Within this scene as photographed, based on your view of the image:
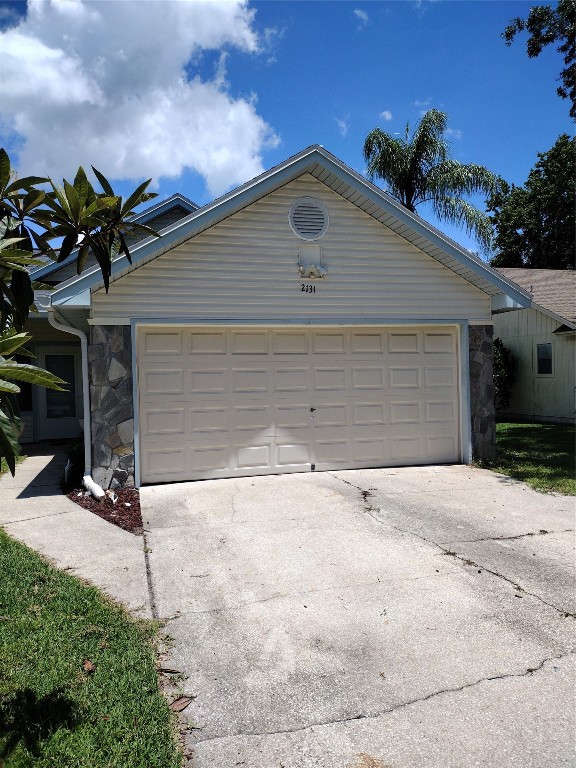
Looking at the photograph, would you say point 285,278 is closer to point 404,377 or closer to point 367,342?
point 367,342

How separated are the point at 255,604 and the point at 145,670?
1222mm

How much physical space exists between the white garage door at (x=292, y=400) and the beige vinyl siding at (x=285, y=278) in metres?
0.39

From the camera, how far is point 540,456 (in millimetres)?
11320

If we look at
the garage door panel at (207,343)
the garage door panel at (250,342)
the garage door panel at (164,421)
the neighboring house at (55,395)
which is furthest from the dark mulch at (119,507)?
the neighboring house at (55,395)

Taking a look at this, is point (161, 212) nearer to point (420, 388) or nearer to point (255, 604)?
point (420, 388)

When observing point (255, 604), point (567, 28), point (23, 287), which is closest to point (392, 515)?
point (255, 604)

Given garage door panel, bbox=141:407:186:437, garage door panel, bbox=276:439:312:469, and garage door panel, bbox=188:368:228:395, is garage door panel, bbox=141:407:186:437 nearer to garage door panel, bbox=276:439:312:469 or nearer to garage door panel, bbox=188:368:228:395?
garage door panel, bbox=188:368:228:395

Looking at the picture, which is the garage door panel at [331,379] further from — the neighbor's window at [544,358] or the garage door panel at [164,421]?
the neighbor's window at [544,358]

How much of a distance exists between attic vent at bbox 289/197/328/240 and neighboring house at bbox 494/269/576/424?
10.3 meters

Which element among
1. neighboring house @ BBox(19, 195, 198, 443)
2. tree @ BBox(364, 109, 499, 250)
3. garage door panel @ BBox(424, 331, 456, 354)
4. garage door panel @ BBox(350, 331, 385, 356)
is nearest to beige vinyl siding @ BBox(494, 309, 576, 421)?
tree @ BBox(364, 109, 499, 250)

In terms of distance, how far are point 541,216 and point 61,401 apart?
88.7 ft

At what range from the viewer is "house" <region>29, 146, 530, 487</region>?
333 inches

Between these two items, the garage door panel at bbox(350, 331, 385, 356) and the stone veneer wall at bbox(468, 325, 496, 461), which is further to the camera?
the stone veneer wall at bbox(468, 325, 496, 461)

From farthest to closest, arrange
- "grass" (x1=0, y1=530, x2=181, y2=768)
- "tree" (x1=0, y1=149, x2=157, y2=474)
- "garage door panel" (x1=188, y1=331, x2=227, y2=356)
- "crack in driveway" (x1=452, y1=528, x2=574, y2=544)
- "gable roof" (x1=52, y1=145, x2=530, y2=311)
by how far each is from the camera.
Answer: "garage door panel" (x1=188, y1=331, x2=227, y2=356) → "gable roof" (x1=52, y1=145, x2=530, y2=311) → "crack in driveway" (x1=452, y1=528, x2=574, y2=544) → "grass" (x1=0, y1=530, x2=181, y2=768) → "tree" (x1=0, y1=149, x2=157, y2=474)
